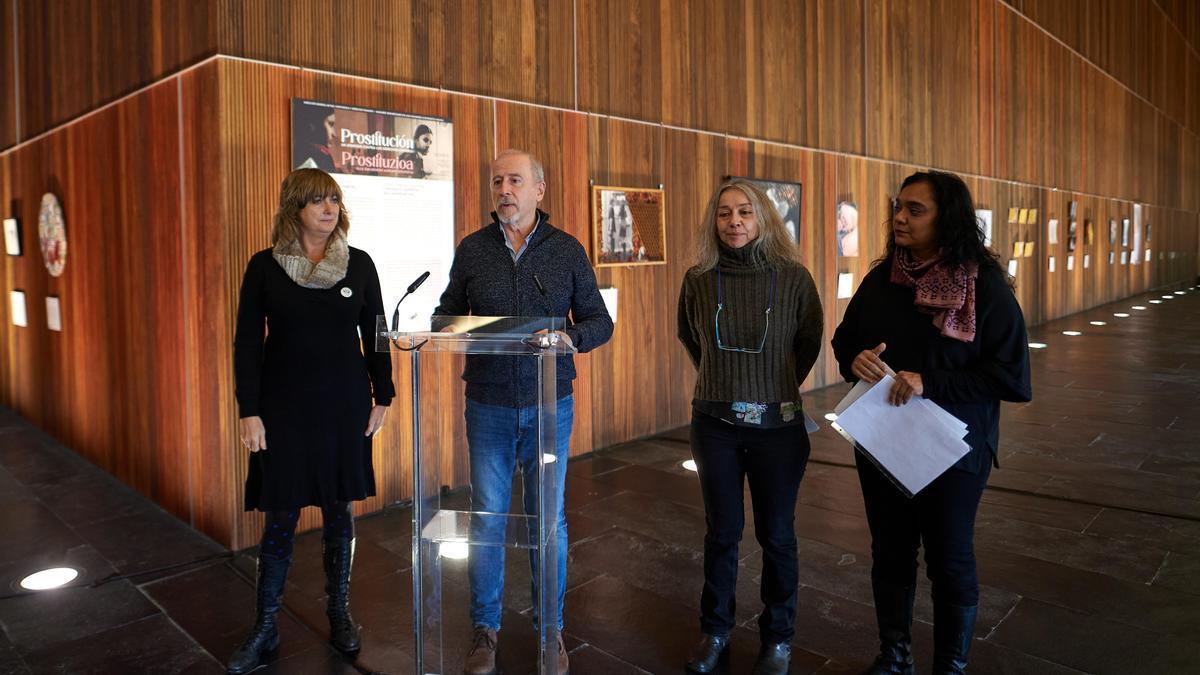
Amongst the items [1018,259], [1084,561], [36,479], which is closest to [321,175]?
[1084,561]

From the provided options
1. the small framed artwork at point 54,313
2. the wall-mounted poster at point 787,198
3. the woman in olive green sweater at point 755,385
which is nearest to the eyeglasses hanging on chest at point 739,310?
the woman in olive green sweater at point 755,385

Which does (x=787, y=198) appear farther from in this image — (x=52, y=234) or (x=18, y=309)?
(x=18, y=309)

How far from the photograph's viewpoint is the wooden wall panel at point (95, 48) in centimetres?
372

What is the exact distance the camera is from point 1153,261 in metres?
20.7

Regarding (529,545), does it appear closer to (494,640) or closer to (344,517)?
(494,640)

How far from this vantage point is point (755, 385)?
2.40 meters

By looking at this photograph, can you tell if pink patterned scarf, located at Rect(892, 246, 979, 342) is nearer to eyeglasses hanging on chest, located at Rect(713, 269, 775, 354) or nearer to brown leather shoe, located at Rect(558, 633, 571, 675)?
eyeglasses hanging on chest, located at Rect(713, 269, 775, 354)

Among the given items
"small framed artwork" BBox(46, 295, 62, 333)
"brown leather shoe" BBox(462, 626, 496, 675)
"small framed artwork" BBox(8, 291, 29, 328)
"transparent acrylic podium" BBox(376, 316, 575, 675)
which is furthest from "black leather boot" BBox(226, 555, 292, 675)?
"small framed artwork" BBox(8, 291, 29, 328)

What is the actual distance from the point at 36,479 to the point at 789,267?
451 centimetres

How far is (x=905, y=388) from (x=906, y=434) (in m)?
0.12

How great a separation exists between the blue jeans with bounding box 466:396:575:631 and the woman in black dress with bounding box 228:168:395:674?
559 mm

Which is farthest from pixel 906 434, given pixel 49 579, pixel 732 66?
pixel 732 66

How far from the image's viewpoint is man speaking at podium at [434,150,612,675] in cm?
215

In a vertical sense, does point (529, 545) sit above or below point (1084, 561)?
above
